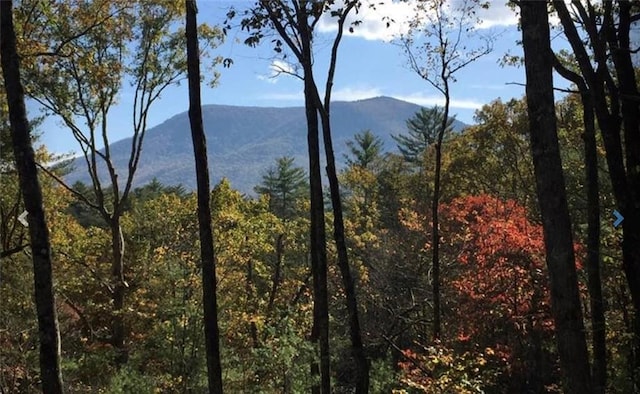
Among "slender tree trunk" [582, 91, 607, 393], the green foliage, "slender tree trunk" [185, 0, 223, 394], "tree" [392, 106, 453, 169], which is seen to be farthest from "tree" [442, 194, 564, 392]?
"tree" [392, 106, 453, 169]

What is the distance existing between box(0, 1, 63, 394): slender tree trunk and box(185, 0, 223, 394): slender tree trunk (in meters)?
2.06

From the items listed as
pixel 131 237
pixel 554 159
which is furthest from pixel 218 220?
pixel 554 159

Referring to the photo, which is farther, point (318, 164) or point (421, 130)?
point (421, 130)

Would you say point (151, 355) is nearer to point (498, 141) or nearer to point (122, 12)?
point (122, 12)

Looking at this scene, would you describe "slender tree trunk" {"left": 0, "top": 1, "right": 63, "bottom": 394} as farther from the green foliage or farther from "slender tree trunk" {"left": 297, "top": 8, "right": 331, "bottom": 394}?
the green foliage

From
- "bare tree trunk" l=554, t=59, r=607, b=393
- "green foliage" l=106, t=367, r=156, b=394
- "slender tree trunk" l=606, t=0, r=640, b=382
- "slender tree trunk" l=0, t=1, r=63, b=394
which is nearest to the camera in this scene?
"slender tree trunk" l=0, t=1, r=63, b=394

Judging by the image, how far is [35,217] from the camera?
6605 mm

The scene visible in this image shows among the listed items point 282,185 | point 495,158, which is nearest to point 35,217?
point 495,158

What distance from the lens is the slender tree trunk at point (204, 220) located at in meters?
8.06

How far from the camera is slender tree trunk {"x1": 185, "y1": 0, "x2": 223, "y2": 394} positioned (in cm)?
806

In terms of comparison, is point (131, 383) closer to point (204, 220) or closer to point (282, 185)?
point (204, 220)

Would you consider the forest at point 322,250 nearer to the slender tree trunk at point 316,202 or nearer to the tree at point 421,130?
the slender tree trunk at point 316,202

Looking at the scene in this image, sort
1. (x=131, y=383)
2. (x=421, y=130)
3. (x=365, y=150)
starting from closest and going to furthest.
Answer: (x=131, y=383), (x=365, y=150), (x=421, y=130)

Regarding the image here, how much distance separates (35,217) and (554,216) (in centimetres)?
550
